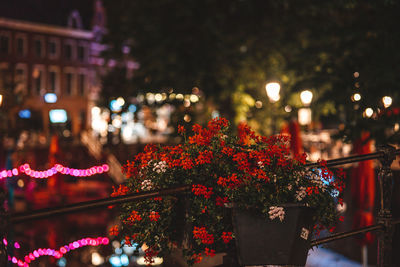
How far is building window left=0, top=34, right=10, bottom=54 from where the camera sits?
3905 centimetres

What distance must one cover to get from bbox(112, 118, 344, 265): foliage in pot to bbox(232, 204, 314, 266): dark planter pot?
58 mm

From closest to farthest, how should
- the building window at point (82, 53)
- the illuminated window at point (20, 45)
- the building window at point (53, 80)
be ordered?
the illuminated window at point (20, 45) → the building window at point (53, 80) → the building window at point (82, 53)

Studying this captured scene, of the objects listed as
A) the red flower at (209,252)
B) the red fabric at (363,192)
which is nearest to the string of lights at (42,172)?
the red fabric at (363,192)

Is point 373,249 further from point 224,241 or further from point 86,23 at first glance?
point 86,23

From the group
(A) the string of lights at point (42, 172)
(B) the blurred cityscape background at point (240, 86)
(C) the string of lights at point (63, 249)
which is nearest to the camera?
(B) the blurred cityscape background at point (240, 86)

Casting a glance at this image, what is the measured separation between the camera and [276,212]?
288 cm

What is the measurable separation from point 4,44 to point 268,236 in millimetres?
41192

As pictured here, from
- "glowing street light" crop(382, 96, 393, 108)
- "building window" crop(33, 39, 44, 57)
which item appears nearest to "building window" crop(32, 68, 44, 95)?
"building window" crop(33, 39, 44, 57)

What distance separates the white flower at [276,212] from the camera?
113 inches

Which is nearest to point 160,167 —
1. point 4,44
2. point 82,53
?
point 4,44

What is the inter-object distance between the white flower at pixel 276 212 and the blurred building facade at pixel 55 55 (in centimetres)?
3745

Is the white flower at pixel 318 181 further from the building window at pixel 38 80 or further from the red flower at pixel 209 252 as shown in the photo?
the building window at pixel 38 80

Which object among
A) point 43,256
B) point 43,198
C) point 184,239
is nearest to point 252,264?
point 184,239

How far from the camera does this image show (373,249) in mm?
7910
